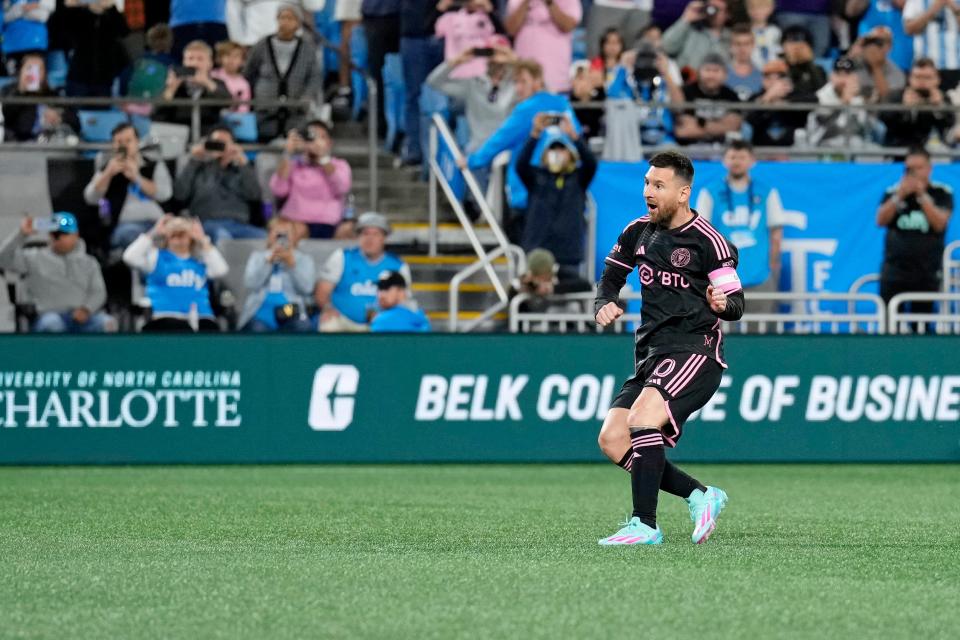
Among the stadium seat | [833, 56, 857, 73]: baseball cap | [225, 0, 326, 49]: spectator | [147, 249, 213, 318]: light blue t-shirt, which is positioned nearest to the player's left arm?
[147, 249, 213, 318]: light blue t-shirt

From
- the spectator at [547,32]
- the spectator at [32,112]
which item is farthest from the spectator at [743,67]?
the spectator at [32,112]

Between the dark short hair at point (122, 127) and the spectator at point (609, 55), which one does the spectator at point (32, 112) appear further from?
the spectator at point (609, 55)

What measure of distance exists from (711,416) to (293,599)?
9636 mm

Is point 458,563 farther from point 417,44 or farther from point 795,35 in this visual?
point 795,35

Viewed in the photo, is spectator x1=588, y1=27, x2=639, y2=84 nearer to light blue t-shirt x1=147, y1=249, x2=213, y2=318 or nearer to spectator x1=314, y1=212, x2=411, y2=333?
spectator x1=314, y1=212, x2=411, y2=333

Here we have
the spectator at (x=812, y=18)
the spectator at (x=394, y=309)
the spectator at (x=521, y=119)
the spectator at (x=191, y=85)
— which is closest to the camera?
the spectator at (x=394, y=309)

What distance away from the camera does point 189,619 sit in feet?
19.3

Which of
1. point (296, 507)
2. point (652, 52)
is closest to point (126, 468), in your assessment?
point (296, 507)

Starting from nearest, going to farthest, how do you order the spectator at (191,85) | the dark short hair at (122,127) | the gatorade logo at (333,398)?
the gatorade logo at (333,398) < the dark short hair at (122,127) < the spectator at (191,85)

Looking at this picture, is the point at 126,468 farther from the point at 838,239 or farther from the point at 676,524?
the point at 838,239

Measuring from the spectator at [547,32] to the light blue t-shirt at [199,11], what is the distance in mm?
3238

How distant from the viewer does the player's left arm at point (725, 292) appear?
823 cm

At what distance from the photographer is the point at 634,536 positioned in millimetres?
8328

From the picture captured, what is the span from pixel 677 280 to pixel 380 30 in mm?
11492
